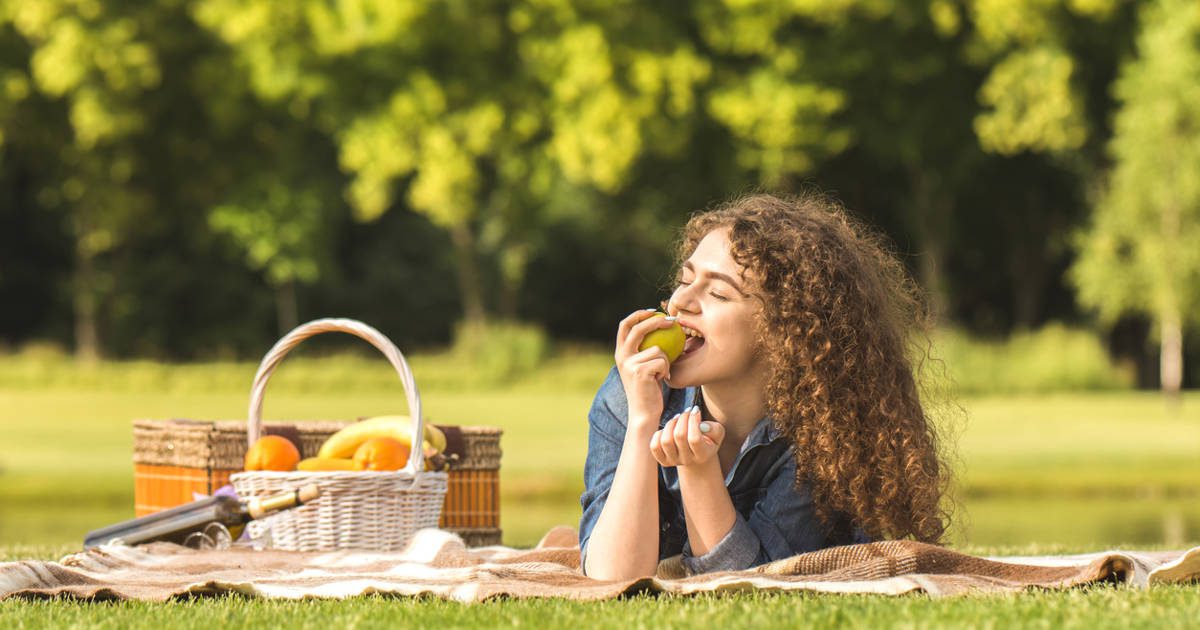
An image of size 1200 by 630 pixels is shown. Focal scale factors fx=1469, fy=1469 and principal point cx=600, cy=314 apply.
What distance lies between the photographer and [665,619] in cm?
366

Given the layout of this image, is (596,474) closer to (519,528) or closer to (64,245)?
(519,528)

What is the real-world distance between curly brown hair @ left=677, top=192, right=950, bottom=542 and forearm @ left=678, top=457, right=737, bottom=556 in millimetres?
297

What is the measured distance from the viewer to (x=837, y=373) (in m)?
4.69

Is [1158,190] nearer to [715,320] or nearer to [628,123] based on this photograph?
[628,123]

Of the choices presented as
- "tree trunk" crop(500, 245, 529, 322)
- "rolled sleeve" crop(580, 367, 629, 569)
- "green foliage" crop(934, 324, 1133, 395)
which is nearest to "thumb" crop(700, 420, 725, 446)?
"rolled sleeve" crop(580, 367, 629, 569)

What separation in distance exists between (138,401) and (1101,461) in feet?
41.9

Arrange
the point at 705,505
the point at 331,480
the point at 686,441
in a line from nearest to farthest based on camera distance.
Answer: the point at 686,441 → the point at 705,505 → the point at 331,480

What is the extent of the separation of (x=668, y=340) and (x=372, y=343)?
2483 millimetres

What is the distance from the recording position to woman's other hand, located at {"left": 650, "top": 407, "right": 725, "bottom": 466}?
13.6 ft

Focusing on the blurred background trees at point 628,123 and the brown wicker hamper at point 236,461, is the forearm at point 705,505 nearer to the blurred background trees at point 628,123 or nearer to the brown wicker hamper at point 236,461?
the brown wicker hamper at point 236,461

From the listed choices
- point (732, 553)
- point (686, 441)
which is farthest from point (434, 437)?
point (686, 441)

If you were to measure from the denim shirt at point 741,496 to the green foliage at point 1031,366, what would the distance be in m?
18.5

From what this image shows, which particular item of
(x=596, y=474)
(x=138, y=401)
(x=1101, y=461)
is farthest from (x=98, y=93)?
(x=596, y=474)

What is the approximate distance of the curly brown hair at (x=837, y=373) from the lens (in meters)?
4.57
